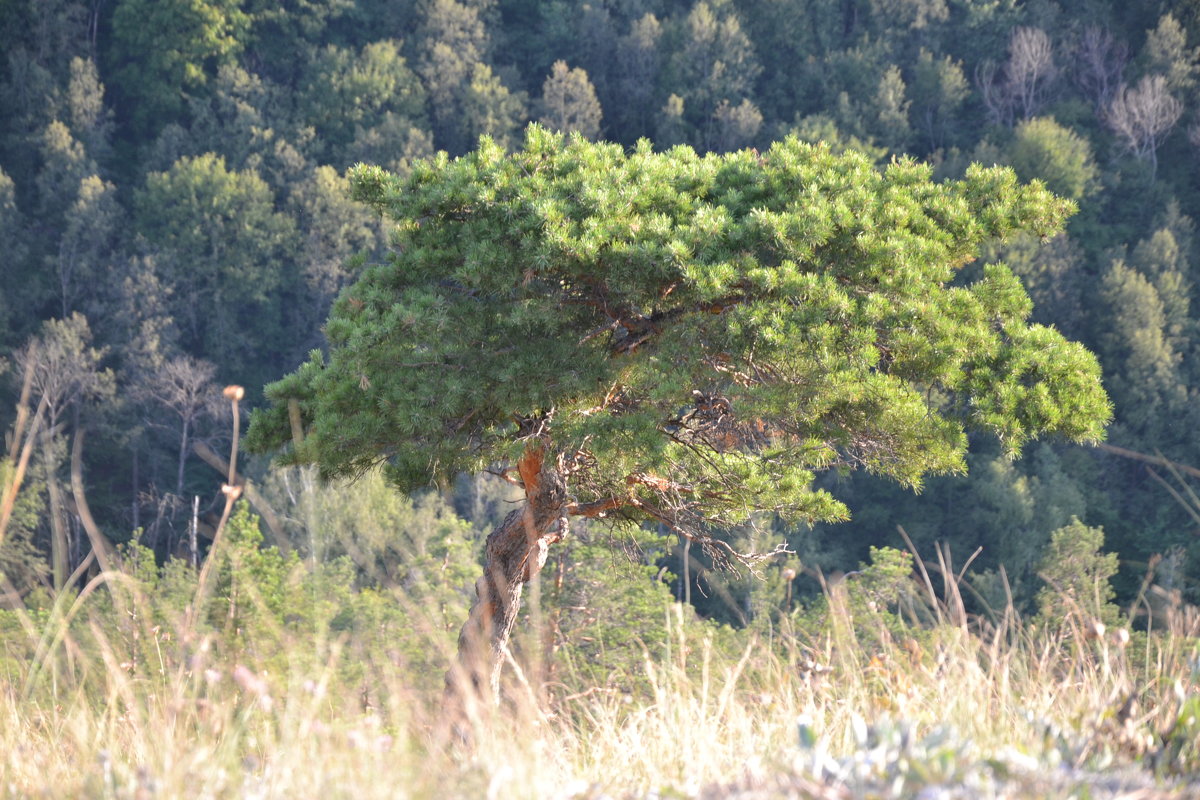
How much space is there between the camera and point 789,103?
47.1 m

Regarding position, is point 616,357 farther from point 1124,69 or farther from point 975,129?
point 1124,69

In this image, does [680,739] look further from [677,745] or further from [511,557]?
[511,557]

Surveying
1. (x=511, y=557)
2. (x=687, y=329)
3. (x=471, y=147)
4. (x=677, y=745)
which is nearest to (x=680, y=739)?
(x=677, y=745)

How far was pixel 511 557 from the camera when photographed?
705 centimetres

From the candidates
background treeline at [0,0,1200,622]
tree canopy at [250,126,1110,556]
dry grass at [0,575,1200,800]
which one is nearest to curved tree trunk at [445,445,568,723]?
tree canopy at [250,126,1110,556]

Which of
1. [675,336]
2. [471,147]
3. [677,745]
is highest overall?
[471,147]

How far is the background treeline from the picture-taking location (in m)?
34.6

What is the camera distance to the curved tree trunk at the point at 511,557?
6.78 metres

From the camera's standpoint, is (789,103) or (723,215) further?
(789,103)

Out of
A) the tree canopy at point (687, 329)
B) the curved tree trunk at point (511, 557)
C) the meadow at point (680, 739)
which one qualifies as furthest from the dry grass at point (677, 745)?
the curved tree trunk at point (511, 557)

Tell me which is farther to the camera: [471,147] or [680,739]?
[471,147]

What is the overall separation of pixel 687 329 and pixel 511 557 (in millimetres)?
1905

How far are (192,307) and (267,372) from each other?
10.6 ft

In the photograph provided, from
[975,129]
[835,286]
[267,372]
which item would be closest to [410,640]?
[835,286]
